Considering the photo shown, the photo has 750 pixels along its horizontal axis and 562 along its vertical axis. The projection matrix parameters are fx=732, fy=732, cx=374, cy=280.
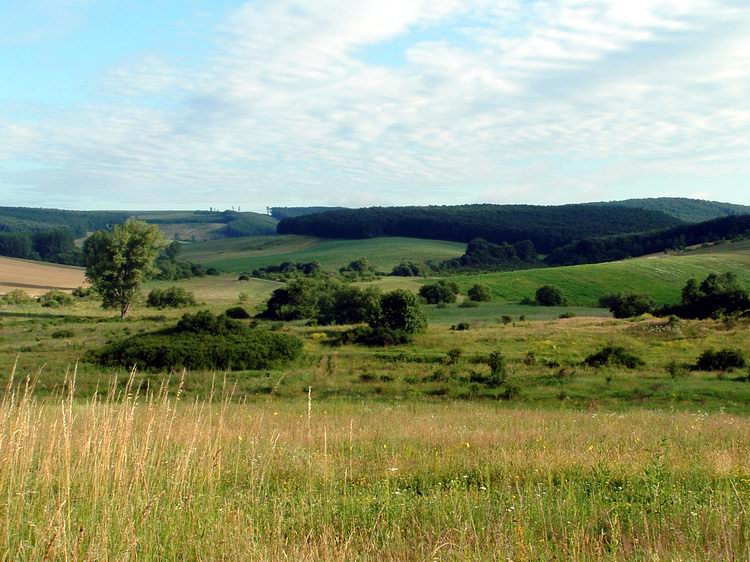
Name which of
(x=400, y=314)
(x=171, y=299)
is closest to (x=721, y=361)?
(x=400, y=314)

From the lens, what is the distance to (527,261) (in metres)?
136

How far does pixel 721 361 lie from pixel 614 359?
3990 millimetres

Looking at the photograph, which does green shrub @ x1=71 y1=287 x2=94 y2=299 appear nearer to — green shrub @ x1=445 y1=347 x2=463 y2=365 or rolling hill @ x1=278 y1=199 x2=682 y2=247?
green shrub @ x1=445 y1=347 x2=463 y2=365

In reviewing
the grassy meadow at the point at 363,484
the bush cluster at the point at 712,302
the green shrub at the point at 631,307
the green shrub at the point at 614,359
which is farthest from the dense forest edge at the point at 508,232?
the grassy meadow at the point at 363,484

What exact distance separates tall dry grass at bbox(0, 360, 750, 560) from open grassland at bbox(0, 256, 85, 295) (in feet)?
279

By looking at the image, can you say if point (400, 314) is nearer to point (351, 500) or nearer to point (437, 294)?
point (437, 294)

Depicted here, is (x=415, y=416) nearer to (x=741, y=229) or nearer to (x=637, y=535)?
(x=637, y=535)

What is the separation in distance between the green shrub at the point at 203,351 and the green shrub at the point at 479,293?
142 feet

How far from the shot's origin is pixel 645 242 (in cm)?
12988

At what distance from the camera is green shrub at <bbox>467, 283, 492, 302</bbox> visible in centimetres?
7431

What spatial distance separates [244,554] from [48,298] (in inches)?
3112

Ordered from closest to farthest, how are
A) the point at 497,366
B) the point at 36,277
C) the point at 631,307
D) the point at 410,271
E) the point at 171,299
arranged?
the point at 497,366 < the point at 631,307 < the point at 171,299 < the point at 36,277 < the point at 410,271

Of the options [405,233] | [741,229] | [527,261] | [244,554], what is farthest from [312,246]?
[244,554]

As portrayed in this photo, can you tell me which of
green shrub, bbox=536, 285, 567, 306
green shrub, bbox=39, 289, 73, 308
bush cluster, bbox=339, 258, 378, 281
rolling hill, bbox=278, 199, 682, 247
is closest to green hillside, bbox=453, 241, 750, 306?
green shrub, bbox=536, 285, 567, 306
